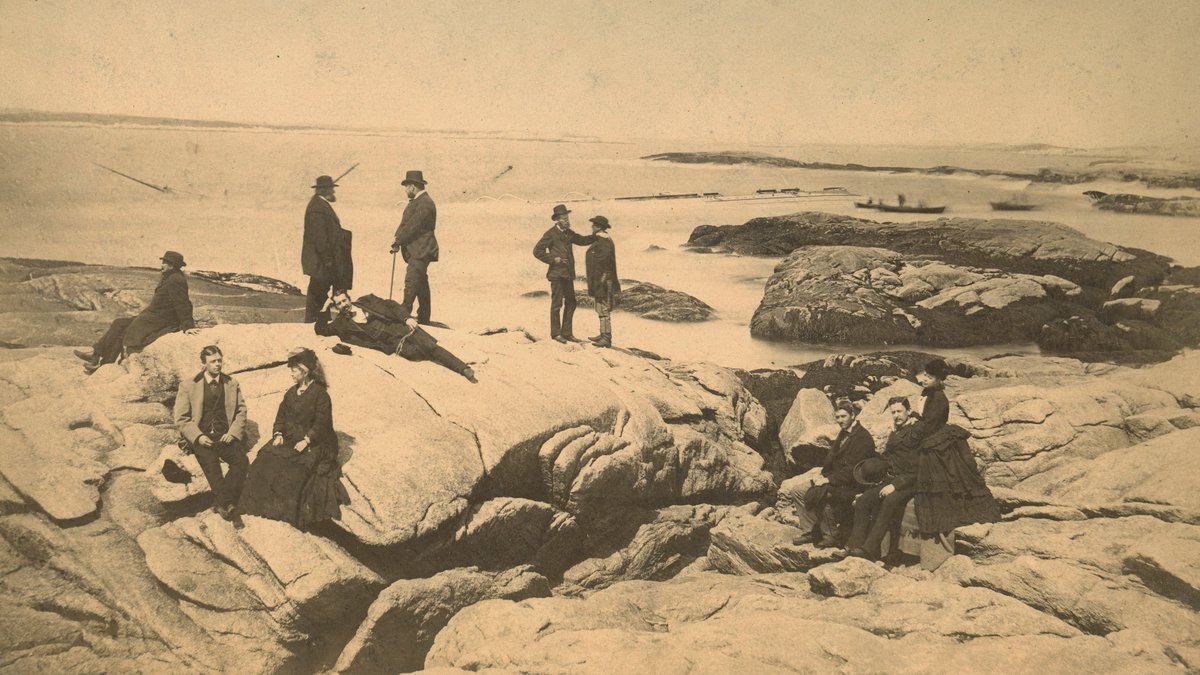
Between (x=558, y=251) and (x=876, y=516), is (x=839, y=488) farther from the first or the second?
(x=558, y=251)

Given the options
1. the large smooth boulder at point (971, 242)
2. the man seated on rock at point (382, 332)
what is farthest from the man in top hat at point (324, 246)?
the large smooth boulder at point (971, 242)

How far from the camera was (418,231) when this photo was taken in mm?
7766

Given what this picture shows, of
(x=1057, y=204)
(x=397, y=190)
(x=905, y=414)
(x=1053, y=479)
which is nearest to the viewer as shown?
(x=905, y=414)

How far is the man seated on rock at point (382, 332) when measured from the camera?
270 inches

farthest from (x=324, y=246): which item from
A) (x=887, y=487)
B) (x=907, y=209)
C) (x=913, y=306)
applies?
(x=907, y=209)

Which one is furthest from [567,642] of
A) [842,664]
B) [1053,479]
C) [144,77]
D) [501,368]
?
[144,77]

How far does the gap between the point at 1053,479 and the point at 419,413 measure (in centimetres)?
538

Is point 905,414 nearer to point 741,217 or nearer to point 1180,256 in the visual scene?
point 741,217

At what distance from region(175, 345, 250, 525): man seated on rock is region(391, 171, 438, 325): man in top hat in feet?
7.29

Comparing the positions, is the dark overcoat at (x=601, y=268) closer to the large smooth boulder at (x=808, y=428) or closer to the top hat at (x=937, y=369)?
the large smooth boulder at (x=808, y=428)

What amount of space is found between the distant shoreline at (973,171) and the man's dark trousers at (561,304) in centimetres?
191

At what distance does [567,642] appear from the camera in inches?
Result: 200

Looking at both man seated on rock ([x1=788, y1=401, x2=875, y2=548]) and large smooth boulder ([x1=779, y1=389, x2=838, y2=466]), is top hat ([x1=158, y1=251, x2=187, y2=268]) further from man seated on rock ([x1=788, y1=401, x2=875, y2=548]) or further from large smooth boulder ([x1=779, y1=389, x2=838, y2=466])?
large smooth boulder ([x1=779, y1=389, x2=838, y2=466])

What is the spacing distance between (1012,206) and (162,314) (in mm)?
8608
